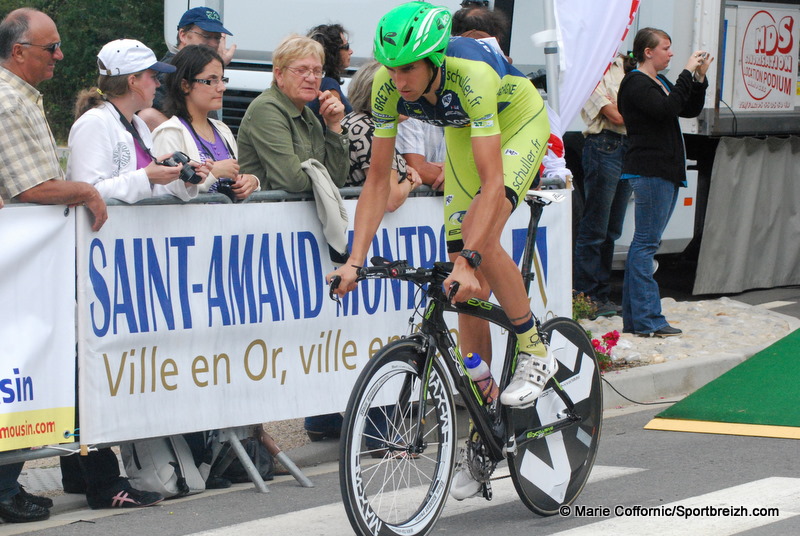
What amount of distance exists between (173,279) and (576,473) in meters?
2.11

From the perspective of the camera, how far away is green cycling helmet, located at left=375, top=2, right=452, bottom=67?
4.43 m

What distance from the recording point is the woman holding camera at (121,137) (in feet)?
17.7

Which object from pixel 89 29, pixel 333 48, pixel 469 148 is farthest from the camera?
pixel 89 29

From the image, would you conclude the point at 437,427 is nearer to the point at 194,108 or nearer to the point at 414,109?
the point at 414,109

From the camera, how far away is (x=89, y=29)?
41344 mm

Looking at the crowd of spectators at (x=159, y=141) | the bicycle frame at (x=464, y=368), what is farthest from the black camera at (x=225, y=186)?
the bicycle frame at (x=464, y=368)

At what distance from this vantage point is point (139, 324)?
214 inches

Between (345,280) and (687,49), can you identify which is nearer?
(345,280)

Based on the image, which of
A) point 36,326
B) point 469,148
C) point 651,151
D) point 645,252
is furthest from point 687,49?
A: point 36,326

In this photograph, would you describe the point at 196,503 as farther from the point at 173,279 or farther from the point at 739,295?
the point at 739,295

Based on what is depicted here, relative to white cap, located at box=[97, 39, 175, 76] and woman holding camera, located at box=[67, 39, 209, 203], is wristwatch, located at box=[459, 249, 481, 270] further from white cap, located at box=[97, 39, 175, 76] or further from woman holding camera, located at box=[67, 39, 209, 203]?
white cap, located at box=[97, 39, 175, 76]

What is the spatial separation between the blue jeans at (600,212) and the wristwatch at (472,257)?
20.2 feet

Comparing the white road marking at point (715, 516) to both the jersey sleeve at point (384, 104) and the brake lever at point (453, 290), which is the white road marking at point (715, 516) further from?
the jersey sleeve at point (384, 104)

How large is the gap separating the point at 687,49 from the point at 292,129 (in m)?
5.57
